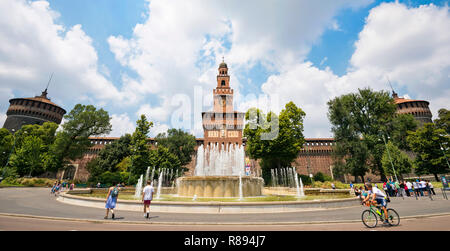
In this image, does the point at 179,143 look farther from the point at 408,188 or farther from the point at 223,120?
the point at 408,188

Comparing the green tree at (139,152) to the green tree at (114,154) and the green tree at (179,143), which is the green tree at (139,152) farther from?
the green tree at (179,143)

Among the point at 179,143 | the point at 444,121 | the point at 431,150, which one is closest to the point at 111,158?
the point at 179,143

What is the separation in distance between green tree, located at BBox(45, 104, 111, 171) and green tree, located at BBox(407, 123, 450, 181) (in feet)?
185

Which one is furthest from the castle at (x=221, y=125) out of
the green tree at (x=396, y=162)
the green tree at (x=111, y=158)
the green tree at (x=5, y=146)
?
the green tree at (x=396, y=162)

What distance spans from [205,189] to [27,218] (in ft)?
27.0

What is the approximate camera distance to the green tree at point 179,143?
40562 mm

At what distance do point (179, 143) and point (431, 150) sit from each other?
44432 mm

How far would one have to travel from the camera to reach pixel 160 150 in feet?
120

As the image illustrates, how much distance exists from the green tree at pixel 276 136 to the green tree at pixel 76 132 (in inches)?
1192

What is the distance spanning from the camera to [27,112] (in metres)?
46.7

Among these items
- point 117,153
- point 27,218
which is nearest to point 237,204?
point 27,218

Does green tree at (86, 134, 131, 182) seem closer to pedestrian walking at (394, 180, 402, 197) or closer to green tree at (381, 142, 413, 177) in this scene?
pedestrian walking at (394, 180, 402, 197)

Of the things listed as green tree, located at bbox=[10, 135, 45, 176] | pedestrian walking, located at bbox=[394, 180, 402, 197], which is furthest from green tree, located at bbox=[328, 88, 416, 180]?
green tree, located at bbox=[10, 135, 45, 176]

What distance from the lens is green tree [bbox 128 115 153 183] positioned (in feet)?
105
